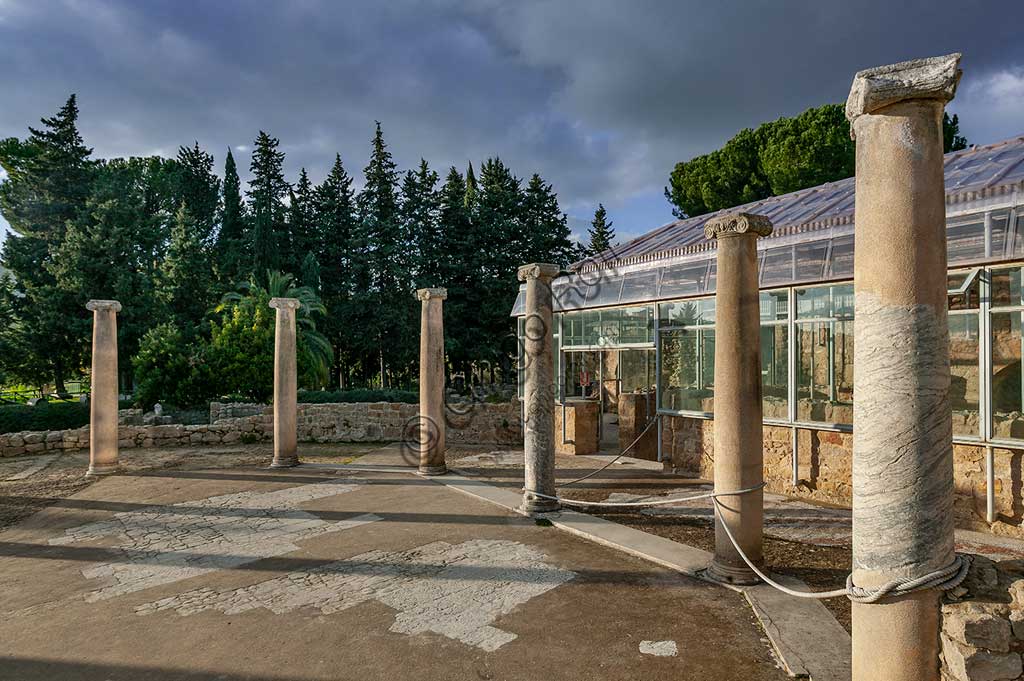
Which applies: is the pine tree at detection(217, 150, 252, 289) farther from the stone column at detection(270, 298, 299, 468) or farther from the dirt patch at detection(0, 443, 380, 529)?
the stone column at detection(270, 298, 299, 468)

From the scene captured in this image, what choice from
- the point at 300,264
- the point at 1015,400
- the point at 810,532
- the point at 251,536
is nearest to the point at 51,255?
the point at 300,264

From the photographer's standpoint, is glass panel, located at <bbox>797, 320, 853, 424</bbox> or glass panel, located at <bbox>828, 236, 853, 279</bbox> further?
glass panel, located at <bbox>797, 320, 853, 424</bbox>

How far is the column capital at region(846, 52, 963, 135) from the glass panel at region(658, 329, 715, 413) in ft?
28.1

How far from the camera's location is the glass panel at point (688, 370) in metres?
11.8

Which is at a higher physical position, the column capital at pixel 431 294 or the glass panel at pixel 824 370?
the column capital at pixel 431 294

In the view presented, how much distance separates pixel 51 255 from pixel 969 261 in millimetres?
33099

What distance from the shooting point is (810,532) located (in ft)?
25.1

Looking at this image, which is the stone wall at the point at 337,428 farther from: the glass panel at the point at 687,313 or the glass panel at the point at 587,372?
the glass panel at the point at 687,313

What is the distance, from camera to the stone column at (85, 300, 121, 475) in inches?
472

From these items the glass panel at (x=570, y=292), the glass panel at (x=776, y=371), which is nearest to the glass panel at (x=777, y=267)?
the glass panel at (x=776, y=371)

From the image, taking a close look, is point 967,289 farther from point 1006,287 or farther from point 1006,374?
point 1006,374

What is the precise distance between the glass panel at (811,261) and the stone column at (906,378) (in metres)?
6.73

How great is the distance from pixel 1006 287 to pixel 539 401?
639 centimetres

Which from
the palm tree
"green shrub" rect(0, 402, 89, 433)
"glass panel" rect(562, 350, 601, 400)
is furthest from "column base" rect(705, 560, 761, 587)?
"green shrub" rect(0, 402, 89, 433)
